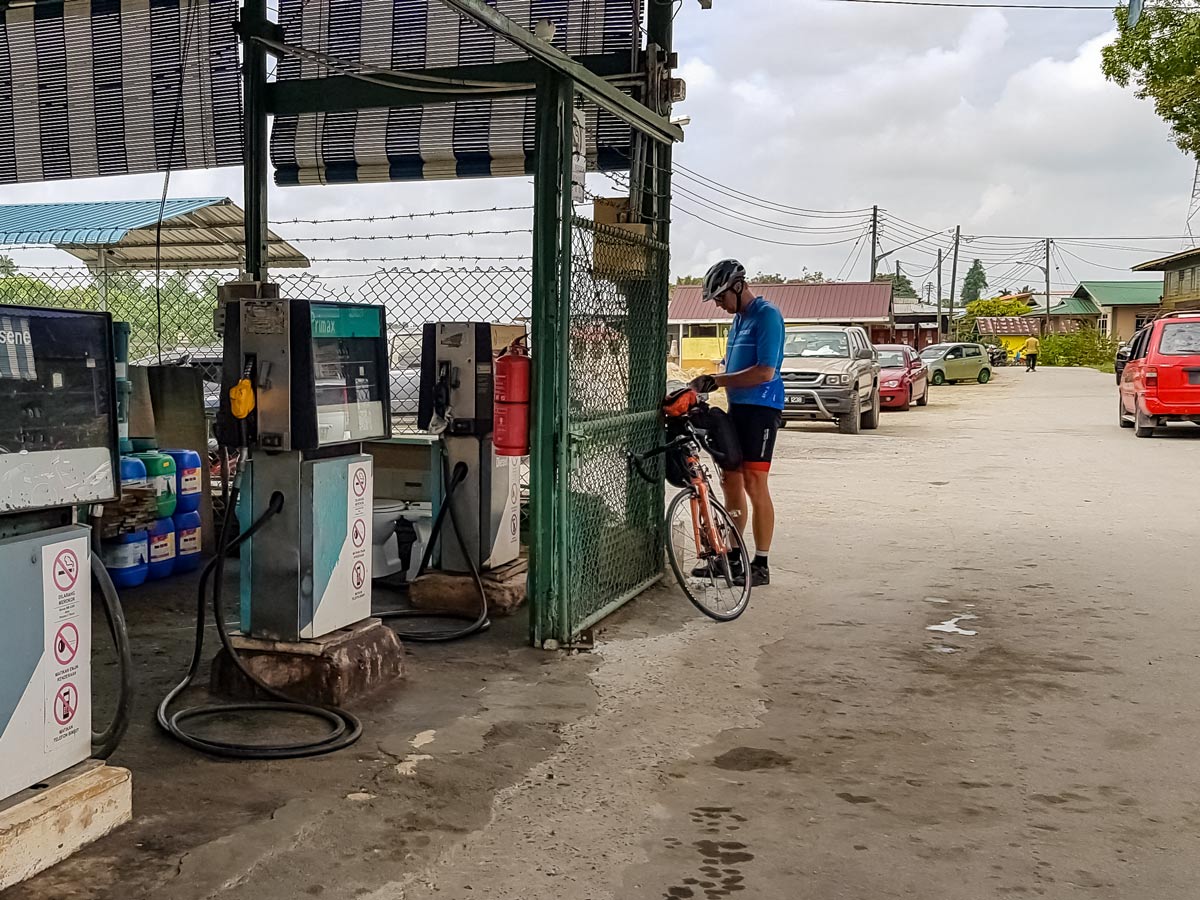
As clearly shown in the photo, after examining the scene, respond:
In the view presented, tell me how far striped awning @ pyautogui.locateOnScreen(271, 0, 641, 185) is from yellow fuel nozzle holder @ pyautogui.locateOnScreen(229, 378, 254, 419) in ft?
11.5

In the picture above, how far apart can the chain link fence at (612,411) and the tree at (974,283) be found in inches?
7116

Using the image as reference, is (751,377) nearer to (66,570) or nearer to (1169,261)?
(66,570)

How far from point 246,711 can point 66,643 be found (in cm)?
150

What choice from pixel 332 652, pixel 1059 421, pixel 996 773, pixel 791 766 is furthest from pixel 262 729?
pixel 1059 421

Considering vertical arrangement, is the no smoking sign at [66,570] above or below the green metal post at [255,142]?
below

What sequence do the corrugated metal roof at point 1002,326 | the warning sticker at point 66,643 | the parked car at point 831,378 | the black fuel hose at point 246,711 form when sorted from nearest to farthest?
1. the warning sticker at point 66,643
2. the black fuel hose at point 246,711
3. the parked car at point 831,378
4. the corrugated metal roof at point 1002,326

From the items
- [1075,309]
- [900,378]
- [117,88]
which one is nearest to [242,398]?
[117,88]

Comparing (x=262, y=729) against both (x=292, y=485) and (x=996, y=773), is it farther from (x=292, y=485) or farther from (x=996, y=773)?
(x=996, y=773)

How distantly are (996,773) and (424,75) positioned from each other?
555 cm

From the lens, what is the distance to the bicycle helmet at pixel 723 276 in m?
6.93

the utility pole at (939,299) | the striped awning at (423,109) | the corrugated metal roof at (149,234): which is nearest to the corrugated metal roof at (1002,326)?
the utility pole at (939,299)

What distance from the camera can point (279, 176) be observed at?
28.2 feet

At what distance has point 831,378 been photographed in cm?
2061

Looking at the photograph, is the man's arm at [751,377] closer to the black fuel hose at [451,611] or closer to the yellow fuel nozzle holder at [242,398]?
the black fuel hose at [451,611]
